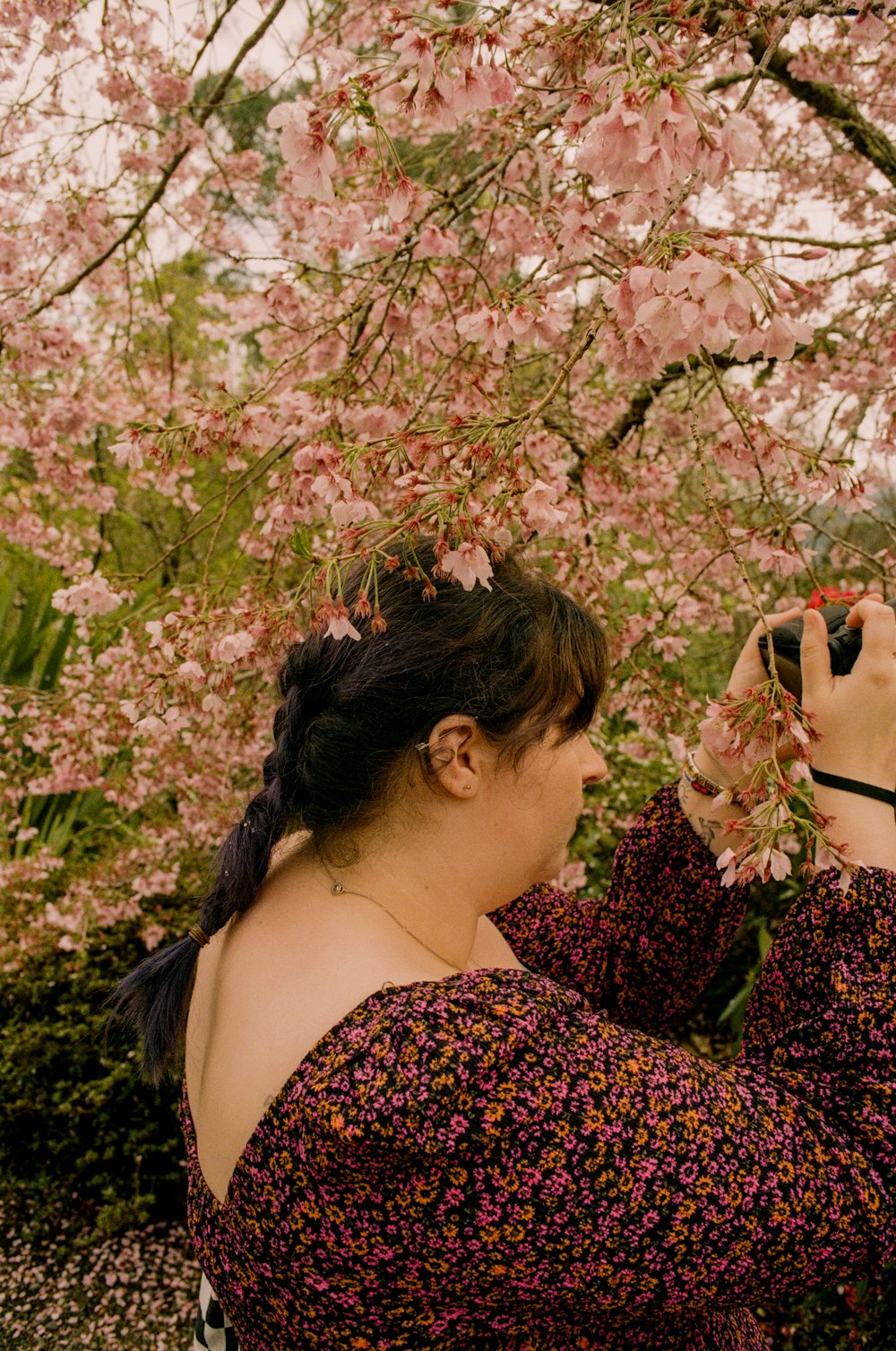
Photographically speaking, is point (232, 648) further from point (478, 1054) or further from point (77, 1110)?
point (77, 1110)

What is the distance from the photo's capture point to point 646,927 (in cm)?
150

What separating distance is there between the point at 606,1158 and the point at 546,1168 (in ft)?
0.19

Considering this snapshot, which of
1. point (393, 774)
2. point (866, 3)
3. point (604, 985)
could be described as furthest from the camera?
point (604, 985)

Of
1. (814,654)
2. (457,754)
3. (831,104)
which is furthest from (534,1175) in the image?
(831,104)

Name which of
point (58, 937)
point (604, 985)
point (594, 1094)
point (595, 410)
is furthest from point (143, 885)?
point (594, 1094)

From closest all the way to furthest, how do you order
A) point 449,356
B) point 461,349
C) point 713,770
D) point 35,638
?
point 713,770
point 461,349
point 449,356
point 35,638

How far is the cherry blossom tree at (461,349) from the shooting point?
3.37ft

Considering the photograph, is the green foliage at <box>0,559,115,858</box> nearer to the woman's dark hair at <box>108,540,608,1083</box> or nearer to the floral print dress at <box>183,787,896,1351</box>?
the woman's dark hair at <box>108,540,608,1083</box>

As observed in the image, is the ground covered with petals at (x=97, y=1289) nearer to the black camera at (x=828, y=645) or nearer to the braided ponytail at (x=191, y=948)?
the braided ponytail at (x=191, y=948)

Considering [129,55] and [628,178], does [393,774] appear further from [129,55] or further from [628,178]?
[129,55]

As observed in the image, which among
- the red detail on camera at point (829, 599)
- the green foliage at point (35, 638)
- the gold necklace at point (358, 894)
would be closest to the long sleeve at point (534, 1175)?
the gold necklace at point (358, 894)

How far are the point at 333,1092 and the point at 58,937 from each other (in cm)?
272

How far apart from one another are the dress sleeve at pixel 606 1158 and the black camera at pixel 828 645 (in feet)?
1.32

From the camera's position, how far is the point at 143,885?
3127 mm
